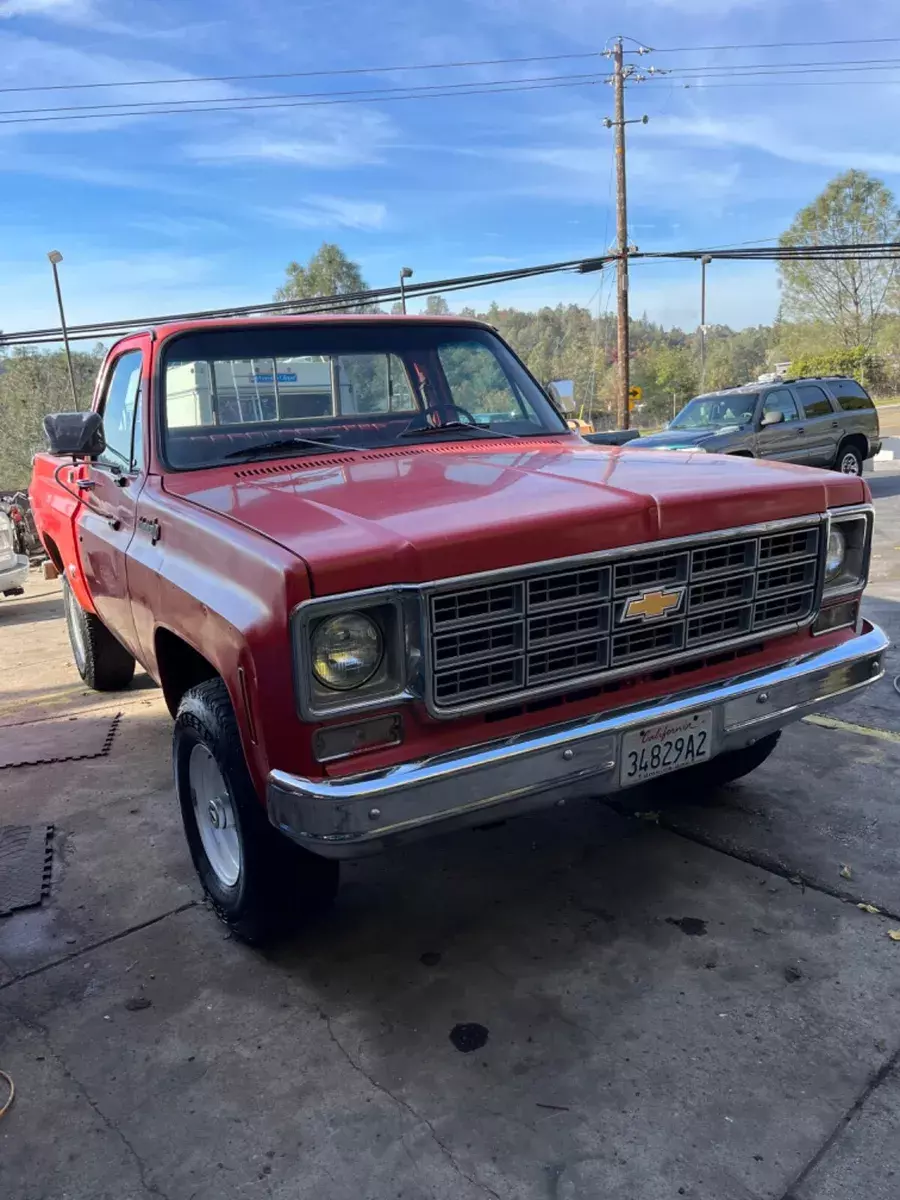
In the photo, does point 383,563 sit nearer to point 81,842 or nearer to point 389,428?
point 389,428

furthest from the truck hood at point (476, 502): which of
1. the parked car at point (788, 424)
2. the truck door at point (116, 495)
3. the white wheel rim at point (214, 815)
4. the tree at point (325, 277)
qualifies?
the tree at point (325, 277)

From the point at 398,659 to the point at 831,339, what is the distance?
54.6 meters

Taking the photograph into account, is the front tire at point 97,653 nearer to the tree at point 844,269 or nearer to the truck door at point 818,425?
the truck door at point 818,425

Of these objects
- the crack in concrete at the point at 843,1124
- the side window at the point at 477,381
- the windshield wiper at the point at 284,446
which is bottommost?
the crack in concrete at the point at 843,1124

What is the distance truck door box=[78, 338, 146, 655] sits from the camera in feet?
11.8

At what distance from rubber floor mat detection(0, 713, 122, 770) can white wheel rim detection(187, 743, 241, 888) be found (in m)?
1.86

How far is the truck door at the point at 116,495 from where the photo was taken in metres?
3.60

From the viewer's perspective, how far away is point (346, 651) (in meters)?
2.25

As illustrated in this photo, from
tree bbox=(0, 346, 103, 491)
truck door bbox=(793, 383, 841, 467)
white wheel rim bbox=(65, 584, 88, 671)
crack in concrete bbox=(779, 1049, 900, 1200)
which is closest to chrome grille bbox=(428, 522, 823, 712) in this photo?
crack in concrete bbox=(779, 1049, 900, 1200)

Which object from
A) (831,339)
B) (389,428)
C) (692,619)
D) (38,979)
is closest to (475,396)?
(389,428)

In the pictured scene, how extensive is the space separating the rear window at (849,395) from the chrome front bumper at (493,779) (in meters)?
13.4

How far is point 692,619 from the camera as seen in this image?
2709mm

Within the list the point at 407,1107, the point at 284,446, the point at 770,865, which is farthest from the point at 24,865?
the point at 770,865

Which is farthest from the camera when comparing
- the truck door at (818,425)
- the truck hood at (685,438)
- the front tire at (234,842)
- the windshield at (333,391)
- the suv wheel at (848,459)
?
the suv wheel at (848,459)
